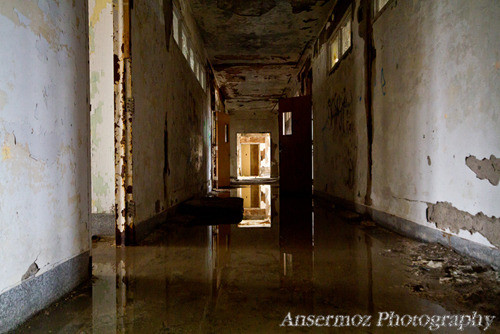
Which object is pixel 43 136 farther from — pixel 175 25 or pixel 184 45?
pixel 184 45

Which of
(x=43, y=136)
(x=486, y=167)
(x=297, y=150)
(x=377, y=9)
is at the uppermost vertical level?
(x=377, y=9)

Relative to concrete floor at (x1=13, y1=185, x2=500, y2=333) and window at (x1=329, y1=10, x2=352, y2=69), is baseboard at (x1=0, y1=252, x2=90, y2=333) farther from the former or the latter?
window at (x1=329, y1=10, x2=352, y2=69)

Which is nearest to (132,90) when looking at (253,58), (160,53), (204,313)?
(160,53)

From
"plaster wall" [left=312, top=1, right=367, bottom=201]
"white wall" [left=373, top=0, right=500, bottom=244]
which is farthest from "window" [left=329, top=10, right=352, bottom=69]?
"white wall" [left=373, top=0, right=500, bottom=244]

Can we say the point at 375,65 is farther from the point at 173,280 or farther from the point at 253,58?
the point at 253,58

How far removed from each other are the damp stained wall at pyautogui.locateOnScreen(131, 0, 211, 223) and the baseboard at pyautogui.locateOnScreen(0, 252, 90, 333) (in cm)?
111

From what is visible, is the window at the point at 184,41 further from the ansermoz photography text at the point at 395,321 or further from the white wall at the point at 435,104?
the ansermoz photography text at the point at 395,321

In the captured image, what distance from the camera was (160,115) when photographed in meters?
3.74

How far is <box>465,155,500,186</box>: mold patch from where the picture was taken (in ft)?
6.32

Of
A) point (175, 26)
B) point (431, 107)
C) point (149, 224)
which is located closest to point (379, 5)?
point (431, 107)

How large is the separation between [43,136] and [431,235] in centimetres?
295

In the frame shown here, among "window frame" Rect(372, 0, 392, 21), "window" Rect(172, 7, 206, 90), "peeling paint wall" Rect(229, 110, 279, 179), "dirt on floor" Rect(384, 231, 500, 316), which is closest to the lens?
"dirt on floor" Rect(384, 231, 500, 316)

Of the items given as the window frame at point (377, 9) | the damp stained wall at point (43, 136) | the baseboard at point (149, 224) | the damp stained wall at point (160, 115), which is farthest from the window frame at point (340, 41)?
the damp stained wall at point (43, 136)

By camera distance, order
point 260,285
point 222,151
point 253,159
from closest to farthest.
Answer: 1. point 260,285
2. point 222,151
3. point 253,159
